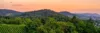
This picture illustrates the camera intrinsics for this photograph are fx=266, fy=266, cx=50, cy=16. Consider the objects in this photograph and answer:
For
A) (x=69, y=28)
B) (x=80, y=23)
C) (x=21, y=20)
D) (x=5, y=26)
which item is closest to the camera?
(x=5, y=26)

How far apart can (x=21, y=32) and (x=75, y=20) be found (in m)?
4.86

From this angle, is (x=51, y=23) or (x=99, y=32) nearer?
(x=51, y=23)

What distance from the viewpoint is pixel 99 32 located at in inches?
862

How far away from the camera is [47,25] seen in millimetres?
19016

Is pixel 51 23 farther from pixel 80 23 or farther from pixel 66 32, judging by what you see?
pixel 80 23

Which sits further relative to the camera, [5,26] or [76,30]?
[76,30]

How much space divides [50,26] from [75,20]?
3358 millimetres

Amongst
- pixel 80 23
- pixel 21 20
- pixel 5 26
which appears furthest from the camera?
pixel 21 20

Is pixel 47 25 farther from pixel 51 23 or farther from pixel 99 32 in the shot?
pixel 99 32

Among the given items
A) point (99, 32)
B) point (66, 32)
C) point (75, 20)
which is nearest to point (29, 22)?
point (66, 32)

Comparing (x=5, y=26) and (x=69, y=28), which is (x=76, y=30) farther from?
(x=5, y=26)

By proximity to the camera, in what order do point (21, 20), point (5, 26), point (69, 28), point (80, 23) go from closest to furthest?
point (5, 26), point (69, 28), point (80, 23), point (21, 20)

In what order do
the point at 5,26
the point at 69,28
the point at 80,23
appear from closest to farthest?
the point at 5,26 → the point at 69,28 → the point at 80,23

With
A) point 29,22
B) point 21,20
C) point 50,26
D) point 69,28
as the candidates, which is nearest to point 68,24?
point 69,28
